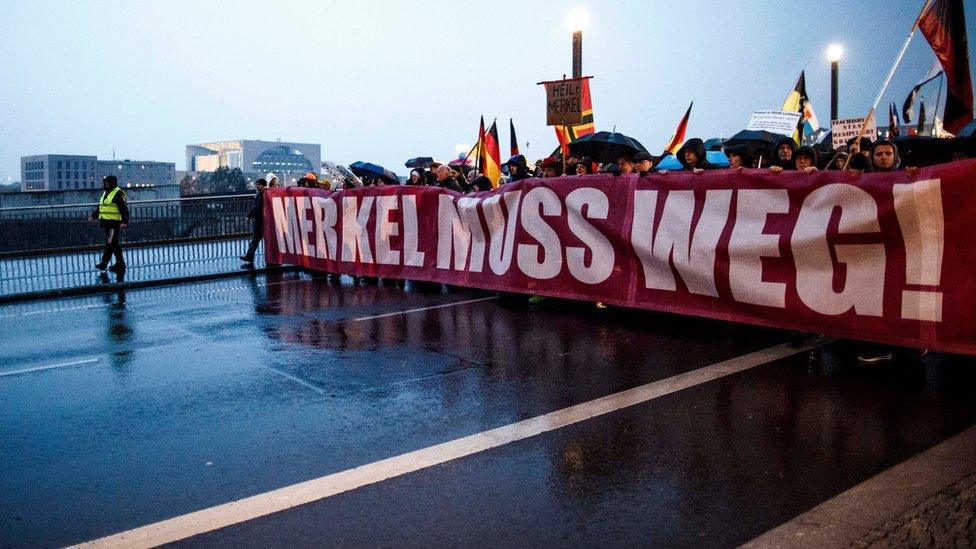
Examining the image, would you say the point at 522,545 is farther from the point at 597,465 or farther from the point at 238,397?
the point at 238,397

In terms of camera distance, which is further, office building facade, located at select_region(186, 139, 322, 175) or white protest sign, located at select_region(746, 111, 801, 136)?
office building facade, located at select_region(186, 139, 322, 175)

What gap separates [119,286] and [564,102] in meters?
8.35

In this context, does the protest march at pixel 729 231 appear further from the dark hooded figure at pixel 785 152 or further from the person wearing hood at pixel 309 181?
the person wearing hood at pixel 309 181

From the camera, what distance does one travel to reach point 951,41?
812 centimetres

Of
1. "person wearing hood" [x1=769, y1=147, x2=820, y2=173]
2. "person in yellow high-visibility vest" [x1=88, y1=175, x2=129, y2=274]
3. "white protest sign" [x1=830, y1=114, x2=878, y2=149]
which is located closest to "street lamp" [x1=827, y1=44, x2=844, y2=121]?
"white protest sign" [x1=830, y1=114, x2=878, y2=149]

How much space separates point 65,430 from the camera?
213 inches

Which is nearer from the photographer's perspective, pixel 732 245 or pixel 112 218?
pixel 732 245

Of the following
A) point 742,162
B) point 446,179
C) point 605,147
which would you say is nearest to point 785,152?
point 742,162

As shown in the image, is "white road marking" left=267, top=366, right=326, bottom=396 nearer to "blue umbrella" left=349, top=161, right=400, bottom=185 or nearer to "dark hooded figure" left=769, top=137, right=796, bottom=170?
"dark hooded figure" left=769, top=137, right=796, bottom=170

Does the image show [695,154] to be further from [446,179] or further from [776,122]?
[446,179]

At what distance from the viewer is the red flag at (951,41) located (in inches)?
317

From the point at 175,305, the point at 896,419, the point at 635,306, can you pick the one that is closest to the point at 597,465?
the point at 896,419

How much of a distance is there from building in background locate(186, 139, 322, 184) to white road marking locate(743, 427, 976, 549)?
392 feet

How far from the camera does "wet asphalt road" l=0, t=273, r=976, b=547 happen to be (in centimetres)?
384
